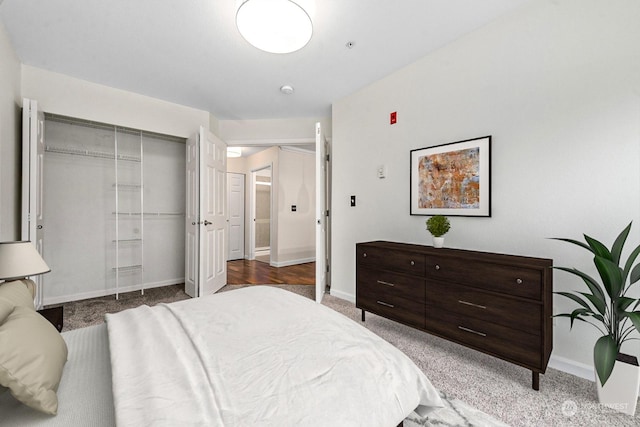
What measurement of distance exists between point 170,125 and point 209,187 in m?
1.01

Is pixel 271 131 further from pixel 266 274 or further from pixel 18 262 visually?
pixel 18 262

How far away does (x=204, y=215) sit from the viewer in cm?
349

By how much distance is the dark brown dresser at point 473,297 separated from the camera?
168 cm

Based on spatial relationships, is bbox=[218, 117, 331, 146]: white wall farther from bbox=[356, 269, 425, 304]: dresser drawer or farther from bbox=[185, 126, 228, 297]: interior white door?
bbox=[356, 269, 425, 304]: dresser drawer

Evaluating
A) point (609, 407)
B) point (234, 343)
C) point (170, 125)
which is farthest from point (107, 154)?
point (609, 407)

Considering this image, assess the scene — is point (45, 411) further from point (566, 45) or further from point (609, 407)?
point (566, 45)

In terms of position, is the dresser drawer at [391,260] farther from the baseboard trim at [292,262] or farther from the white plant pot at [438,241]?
the baseboard trim at [292,262]

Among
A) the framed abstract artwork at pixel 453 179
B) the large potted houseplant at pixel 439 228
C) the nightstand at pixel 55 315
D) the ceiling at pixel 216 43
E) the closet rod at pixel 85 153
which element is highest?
the ceiling at pixel 216 43

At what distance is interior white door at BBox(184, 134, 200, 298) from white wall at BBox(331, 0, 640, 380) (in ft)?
8.36

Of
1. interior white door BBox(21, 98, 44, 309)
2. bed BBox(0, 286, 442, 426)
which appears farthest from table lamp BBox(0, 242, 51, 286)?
Answer: interior white door BBox(21, 98, 44, 309)

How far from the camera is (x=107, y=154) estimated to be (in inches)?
137

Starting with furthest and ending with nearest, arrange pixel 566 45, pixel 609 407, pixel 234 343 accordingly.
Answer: pixel 566 45
pixel 609 407
pixel 234 343

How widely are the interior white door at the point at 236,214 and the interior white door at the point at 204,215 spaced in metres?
2.26

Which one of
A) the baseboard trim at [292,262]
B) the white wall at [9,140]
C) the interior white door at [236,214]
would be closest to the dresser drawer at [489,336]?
the white wall at [9,140]
